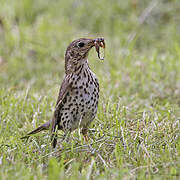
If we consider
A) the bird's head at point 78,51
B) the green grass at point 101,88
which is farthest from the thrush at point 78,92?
the green grass at point 101,88

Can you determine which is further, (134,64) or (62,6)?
(62,6)

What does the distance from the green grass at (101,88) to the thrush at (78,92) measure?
191 mm

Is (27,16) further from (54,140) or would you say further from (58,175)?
(58,175)

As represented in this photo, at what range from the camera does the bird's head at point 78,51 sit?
4.48m

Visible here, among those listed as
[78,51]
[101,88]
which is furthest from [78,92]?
[101,88]

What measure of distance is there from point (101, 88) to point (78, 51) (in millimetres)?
796

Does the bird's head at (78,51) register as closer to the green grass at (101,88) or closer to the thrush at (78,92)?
the thrush at (78,92)

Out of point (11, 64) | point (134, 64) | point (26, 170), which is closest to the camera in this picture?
point (26, 170)

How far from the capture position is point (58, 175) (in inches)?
132

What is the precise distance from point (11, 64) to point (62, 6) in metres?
2.35

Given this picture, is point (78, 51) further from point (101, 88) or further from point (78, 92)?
point (101, 88)

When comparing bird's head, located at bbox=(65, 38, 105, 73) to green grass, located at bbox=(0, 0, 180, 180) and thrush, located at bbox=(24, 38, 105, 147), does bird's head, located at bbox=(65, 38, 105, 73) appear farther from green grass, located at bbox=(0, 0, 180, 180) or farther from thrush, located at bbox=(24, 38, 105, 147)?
green grass, located at bbox=(0, 0, 180, 180)

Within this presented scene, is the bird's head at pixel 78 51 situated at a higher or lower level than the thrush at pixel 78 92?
higher

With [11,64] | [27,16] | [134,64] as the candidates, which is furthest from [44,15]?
Answer: [134,64]
